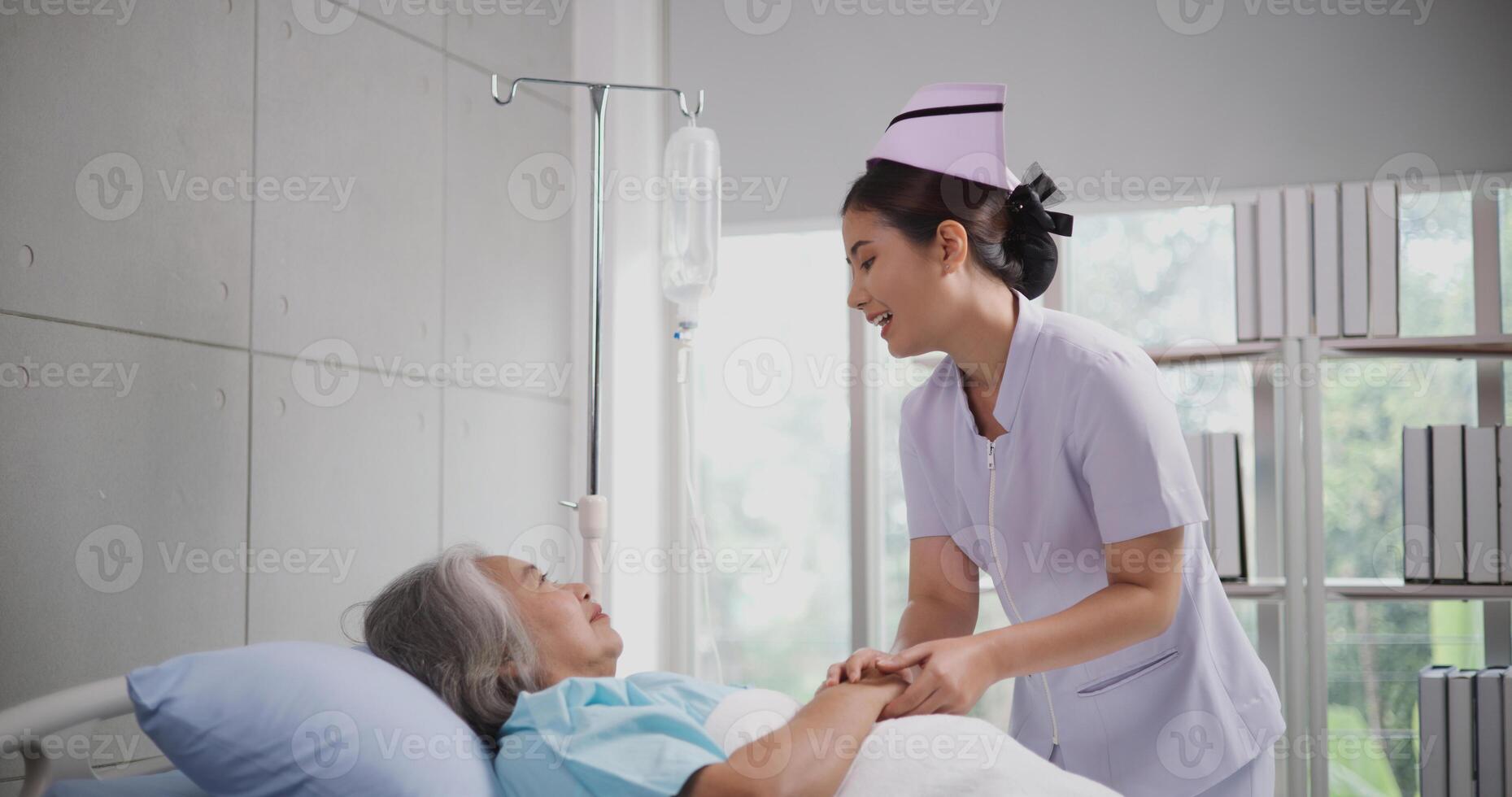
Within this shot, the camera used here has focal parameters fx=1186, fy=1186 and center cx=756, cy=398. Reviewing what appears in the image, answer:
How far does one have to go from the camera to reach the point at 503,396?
8.80 feet

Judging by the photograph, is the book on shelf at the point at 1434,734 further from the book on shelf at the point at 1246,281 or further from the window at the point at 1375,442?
the book on shelf at the point at 1246,281

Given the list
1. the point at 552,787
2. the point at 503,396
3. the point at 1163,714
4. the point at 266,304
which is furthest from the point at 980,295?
the point at 503,396

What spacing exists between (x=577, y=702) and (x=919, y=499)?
601mm

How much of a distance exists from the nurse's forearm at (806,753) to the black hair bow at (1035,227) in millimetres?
582

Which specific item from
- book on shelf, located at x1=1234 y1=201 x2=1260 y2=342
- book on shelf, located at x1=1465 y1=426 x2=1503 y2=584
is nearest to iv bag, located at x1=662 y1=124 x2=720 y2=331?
book on shelf, located at x1=1234 y1=201 x2=1260 y2=342

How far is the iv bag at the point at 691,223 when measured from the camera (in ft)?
7.97

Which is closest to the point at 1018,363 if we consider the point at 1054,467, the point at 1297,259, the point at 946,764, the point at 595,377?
the point at 1054,467

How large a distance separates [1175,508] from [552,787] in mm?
738

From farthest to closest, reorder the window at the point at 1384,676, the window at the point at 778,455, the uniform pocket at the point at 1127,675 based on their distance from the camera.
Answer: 1. the window at the point at 778,455
2. the window at the point at 1384,676
3. the uniform pocket at the point at 1127,675

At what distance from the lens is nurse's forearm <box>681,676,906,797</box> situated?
115 cm

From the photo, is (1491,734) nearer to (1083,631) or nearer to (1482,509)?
(1482,509)

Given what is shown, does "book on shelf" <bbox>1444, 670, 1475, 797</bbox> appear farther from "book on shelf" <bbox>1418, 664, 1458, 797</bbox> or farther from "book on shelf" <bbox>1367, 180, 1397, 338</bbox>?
"book on shelf" <bbox>1367, 180, 1397, 338</bbox>

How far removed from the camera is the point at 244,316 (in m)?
1.96

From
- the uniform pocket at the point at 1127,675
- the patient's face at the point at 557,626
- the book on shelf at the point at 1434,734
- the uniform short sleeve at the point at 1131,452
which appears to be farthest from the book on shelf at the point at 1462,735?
the patient's face at the point at 557,626
